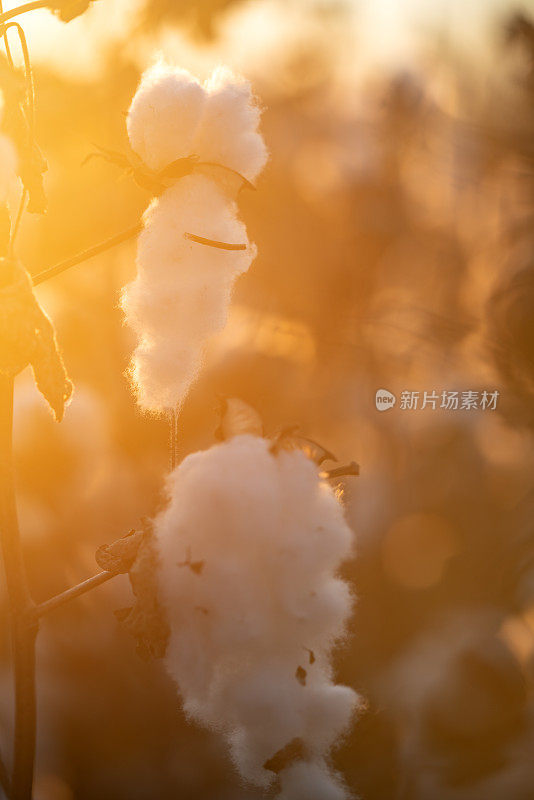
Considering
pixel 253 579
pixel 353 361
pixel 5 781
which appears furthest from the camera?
pixel 353 361

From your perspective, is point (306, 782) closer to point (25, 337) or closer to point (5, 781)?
point (5, 781)

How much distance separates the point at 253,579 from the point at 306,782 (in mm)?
174

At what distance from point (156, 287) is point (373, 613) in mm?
374

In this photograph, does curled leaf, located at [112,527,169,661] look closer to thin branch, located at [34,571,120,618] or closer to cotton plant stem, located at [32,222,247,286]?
thin branch, located at [34,571,120,618]

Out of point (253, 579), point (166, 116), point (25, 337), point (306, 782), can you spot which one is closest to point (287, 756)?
point (306, 782)

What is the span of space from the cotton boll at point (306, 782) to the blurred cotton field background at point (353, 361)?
16cm

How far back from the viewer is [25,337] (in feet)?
1.20

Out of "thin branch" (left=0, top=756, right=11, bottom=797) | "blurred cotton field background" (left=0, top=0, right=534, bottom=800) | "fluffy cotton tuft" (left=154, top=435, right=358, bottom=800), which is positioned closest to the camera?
"fluffy cotton tuft" (left=154, top=435, right=358, bottom=800)

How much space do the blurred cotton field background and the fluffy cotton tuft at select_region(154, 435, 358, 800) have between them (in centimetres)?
23

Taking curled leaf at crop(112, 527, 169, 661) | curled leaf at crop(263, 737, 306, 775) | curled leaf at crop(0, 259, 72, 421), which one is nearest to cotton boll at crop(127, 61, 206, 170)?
curled leaf at crop(0, 259, 72, 421)

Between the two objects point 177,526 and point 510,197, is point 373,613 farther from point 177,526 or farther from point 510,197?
point 510,197

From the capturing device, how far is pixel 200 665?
1.22ft

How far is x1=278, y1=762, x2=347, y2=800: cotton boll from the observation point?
1.39 feet

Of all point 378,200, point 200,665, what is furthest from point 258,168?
point 200,665
